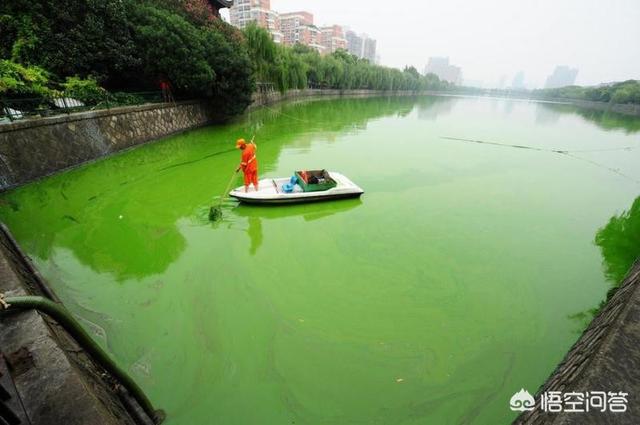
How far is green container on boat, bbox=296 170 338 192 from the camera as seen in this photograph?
5562mm

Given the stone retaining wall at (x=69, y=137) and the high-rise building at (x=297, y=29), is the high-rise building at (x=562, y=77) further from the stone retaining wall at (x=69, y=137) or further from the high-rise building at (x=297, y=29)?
the stone retaining wall at (x=69, y=137)

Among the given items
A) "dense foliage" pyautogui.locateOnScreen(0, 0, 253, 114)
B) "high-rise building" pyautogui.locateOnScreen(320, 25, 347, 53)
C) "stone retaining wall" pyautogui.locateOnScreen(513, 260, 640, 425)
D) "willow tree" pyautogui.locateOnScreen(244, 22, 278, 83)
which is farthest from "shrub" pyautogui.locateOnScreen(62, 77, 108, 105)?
"high-rise building" pyautogui.locateOnScreen(320, 25, 347, 53)

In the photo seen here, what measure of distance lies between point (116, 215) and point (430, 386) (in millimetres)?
5240

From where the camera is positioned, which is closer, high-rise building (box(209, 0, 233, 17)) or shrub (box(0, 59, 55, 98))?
shrub (box(0, 59, 55, 98))

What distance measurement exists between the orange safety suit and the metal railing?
4608 millimetres

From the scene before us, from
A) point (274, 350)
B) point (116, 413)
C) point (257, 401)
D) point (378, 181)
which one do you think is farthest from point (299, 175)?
point (116, 413)

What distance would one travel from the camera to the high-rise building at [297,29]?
59438 millimetres

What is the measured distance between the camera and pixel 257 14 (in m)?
50.9

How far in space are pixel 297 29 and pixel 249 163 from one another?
64598 millimetres

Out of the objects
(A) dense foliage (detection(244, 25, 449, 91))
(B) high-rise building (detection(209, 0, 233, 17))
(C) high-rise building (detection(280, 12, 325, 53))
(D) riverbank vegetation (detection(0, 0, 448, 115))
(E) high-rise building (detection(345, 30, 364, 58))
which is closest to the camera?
(D) riverbank vegetation (detection(0, 0, 448, 115))

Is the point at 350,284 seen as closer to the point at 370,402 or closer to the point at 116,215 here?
the point at 370,402

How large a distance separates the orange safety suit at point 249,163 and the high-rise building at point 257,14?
169ft

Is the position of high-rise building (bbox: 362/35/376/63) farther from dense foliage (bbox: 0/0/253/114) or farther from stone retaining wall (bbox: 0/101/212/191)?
stone retaining wall (bbox: 0/101/212/191)

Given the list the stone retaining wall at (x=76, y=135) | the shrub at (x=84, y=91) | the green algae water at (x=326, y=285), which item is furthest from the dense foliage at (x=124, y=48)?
the green algae water at (x=326, y=285)
